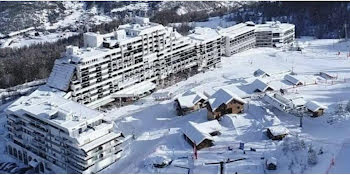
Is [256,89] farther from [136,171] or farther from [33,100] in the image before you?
[33,100]

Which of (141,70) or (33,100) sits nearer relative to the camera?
(33,100)

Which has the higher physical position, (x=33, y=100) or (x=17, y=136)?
(x=33, y=100)

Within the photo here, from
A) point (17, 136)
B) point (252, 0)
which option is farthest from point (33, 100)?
point (252, 0)

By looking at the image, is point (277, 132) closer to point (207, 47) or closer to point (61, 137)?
point (61, 137)

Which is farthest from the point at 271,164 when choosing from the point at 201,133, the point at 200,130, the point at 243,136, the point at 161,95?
the point at 161,95

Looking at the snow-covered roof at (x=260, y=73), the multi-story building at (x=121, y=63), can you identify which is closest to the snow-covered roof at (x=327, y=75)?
the snow-covered roof at (x=260, y=73)

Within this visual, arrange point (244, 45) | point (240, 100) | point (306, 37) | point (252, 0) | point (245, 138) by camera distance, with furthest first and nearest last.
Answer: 1. point (252, 0)
2. point (306, 37)
3. point (244, 45)
4. point (240, 100)
5. point (245, 138)

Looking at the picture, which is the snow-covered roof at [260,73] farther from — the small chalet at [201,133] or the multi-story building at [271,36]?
the multi-story building at [271,36]
